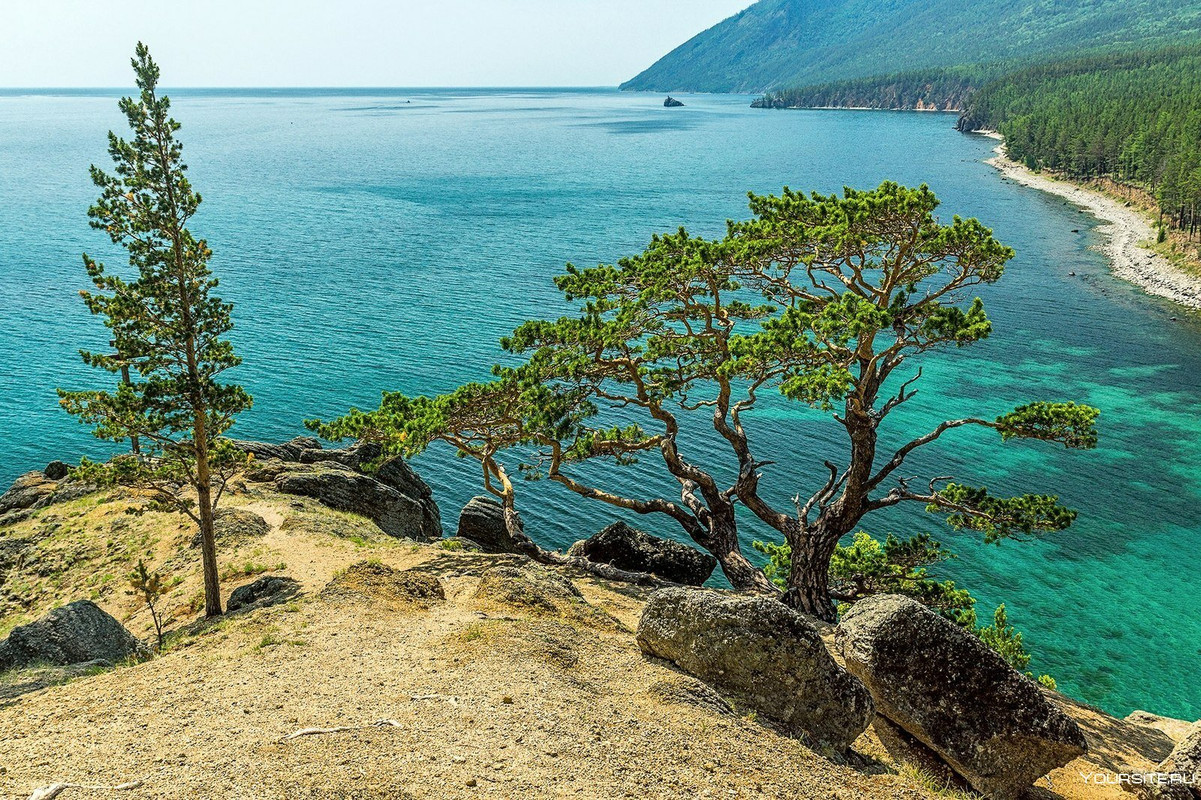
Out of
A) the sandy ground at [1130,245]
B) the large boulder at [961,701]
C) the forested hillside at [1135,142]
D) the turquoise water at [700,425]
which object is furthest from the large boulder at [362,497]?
the forested hillside at [1135,142]

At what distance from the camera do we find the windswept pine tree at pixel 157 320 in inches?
886

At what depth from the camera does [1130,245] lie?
368ft

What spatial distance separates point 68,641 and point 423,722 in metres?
12.1

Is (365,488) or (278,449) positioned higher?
(365,488)

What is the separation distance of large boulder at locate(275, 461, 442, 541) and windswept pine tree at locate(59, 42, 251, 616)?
13.0m

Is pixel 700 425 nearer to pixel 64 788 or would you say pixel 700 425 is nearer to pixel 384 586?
pixel 384 586

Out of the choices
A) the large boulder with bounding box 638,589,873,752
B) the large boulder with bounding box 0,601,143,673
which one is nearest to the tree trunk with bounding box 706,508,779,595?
the large boulder with bounding box 638,589,873,752

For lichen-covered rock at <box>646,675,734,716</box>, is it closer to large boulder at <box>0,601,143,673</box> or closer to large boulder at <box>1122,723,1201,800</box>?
large boulder at <box>1122,723,1201,800</box>

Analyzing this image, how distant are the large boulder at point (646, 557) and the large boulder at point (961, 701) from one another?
46.1ft

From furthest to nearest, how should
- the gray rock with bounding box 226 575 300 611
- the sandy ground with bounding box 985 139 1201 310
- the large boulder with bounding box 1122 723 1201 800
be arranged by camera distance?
the sandy ground with bounding box 985 139 1201 310 < the gray rock with bounding box 226 575 300 611 < the large boulder with bounding box 1122 723 1201 800

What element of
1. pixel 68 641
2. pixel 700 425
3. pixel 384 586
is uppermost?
pixel 384 586

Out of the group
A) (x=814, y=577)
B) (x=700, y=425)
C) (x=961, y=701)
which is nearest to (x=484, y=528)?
(x=814, y=577)

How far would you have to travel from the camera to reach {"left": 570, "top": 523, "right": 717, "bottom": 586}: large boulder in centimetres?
3119

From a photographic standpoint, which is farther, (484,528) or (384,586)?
(484,528)
